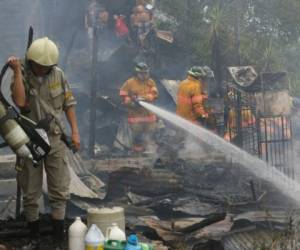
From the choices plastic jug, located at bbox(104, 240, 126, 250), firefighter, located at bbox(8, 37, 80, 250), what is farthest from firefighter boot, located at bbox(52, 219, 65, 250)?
plastic jug, located at bbox(104, 240, 126, 250)

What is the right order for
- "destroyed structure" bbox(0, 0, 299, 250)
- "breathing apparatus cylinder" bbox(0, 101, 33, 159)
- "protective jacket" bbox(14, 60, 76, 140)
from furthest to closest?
"destroyed structure" bbox(0, 0, 299, 250)
"protective jacket" bbox(14, 60, 76, 140)
"breathing apparatus cylinder" bbox(0, 101, 33, 159)

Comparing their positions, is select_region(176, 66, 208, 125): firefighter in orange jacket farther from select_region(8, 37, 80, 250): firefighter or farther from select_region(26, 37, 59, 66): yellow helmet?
select_region(26, 37, 59, 66): yellow helmet

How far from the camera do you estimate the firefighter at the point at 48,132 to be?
539cm

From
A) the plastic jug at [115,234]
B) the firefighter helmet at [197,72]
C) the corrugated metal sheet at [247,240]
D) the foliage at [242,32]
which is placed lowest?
the corrugated metal sheet at [247,240]

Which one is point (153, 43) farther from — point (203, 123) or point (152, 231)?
point (152, 231)

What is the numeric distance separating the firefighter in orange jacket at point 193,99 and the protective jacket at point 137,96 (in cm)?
88

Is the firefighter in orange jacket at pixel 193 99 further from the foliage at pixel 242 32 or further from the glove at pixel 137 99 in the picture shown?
the foliage at pixel 242 32

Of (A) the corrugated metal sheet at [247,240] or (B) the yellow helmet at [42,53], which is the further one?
(A) the corrugated metal sheet at [247,240]

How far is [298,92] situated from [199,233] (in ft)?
58.7

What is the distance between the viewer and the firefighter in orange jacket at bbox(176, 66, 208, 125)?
11.5 metres

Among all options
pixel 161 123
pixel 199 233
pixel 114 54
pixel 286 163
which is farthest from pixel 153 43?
pixel 199 233

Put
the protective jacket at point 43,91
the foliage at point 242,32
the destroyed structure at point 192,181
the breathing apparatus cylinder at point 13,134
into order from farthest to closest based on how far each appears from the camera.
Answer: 1. the foliage at point 242,32
2. the destroyed structure at point 192,181
3. the protective jacket at point 43,91
4. the breathing apparatus cylinder at point 13,134

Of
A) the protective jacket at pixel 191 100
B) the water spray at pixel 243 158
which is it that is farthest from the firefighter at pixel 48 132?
the protective jacket at pixel 191 100

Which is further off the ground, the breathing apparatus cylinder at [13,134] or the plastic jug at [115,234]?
the breathing apparatus cylinder at [13,134]
